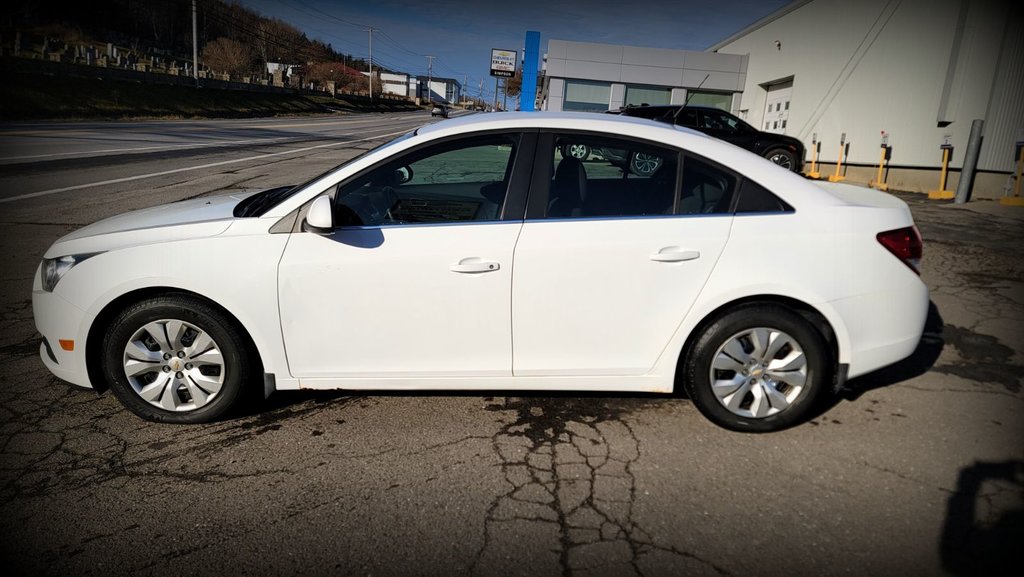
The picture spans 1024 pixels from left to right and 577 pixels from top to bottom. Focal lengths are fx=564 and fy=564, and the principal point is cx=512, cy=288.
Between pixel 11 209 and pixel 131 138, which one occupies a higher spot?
pixel 131 138

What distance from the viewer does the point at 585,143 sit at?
119 inches

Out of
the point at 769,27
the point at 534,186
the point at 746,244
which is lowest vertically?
the point at 746,244

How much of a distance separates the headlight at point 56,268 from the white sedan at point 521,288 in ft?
0.06

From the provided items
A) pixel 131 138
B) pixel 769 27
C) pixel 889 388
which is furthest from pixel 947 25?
pixel 131 138

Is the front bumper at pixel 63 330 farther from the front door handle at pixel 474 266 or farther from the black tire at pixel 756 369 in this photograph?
the black tire at pixel 756 369

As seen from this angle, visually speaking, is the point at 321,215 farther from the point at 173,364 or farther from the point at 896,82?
the point at 896,82

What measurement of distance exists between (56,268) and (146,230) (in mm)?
532

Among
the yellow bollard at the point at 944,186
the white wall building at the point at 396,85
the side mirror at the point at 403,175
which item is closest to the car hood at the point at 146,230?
the side mirror at the point at 403,175

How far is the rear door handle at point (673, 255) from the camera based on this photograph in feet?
9.13

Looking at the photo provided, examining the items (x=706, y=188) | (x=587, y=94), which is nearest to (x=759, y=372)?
(x=706, y=188)

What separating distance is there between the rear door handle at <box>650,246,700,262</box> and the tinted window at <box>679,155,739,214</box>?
23 centimetres

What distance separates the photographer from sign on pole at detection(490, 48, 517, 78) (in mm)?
57678

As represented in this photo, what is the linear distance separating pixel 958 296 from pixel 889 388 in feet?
8.88

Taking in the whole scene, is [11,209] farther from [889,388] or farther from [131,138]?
[131,138]
